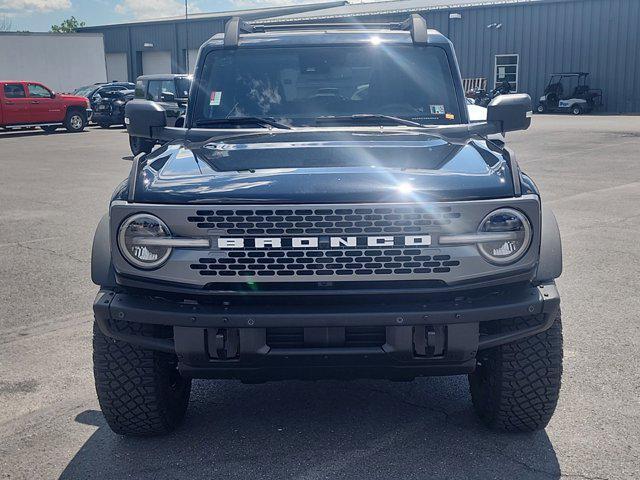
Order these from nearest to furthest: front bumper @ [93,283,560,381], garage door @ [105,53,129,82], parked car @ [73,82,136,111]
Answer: front bumper @ [93,283,560,381]
parked car @ [73,82,136,111]
garage door @ [105,53,129,82]

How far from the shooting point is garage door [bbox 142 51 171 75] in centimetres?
5497

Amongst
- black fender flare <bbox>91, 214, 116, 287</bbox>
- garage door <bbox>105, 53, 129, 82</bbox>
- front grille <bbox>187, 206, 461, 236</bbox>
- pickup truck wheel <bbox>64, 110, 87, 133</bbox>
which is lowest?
pickup truck wheel <bbox>64, 110, 87, 133</bbox>

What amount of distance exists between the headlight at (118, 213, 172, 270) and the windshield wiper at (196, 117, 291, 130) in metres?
1.30

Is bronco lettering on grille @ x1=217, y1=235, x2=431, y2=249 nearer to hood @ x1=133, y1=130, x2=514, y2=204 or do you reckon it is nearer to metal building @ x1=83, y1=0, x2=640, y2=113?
hood @ x1=133, y1=130, x2=514, y2=204

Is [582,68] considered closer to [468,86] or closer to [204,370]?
[468,86]

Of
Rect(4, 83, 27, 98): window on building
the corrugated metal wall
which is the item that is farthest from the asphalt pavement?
the corrugated metal wall

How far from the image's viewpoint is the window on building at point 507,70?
40.4 metres

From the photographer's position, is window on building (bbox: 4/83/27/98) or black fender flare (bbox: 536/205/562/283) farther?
window on building (bbox: 4/83/27/98)

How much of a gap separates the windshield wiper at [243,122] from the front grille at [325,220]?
1.28 meters

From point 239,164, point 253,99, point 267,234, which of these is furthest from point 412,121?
point 267,234

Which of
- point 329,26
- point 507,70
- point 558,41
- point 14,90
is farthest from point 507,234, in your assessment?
point 507,70

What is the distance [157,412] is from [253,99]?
1.94m

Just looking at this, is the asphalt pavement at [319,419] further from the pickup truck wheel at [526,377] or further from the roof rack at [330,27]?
the roof rack at [330,27]

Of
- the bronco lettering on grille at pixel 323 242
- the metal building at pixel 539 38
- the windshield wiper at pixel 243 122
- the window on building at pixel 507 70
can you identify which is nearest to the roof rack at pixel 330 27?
the windshield wiper at pixel 243 122
